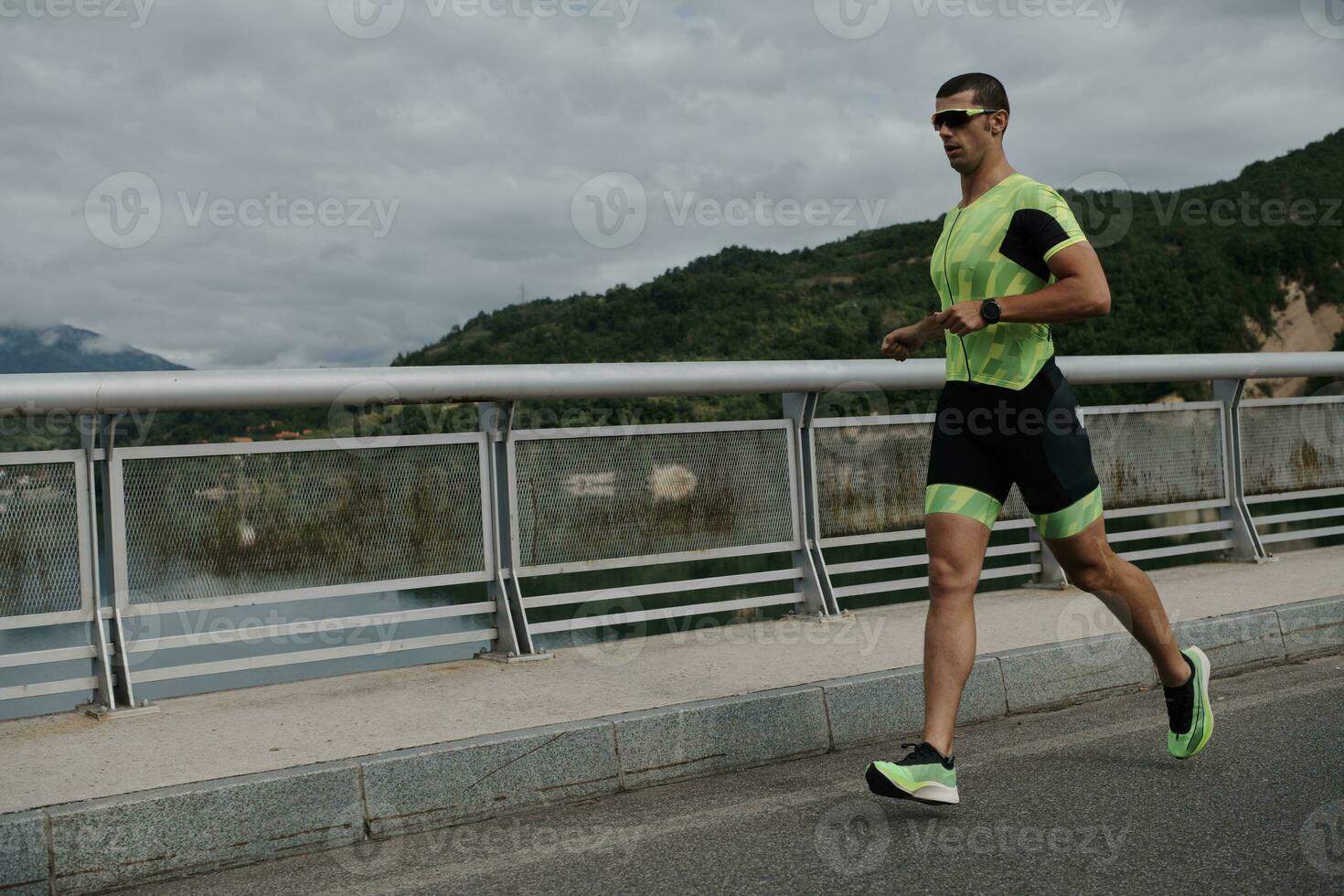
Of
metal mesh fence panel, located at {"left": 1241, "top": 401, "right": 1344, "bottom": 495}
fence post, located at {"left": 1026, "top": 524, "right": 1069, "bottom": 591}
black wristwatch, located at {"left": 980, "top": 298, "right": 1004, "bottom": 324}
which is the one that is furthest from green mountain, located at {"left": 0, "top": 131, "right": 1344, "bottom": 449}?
black wristwatch, located at {"left": 980, "top": 298, "right": 1004, "bottom": 324}

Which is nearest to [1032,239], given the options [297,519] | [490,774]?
[490,774]

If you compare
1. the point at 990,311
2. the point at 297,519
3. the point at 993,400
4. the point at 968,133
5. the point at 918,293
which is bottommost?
the point at 297,519

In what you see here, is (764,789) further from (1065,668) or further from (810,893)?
(1065,668)

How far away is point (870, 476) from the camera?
289 inches

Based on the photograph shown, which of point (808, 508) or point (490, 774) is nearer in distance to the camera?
point (490, 774)

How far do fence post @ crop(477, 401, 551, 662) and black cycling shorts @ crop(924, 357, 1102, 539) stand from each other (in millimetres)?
2562

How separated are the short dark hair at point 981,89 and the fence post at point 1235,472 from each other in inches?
216

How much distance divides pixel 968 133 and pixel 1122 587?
4.79 ft

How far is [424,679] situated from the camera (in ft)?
18.4

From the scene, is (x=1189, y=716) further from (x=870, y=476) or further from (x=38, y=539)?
(x=38, y=539)

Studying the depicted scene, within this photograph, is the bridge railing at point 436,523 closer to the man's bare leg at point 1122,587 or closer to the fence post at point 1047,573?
the fence post at point 1047,573

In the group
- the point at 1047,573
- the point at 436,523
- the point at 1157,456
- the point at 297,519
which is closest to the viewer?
the point at 297,519

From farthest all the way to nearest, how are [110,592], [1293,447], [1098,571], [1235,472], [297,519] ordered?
[1293,447]
[1235,472]
[297,519]
[110,592]
[1098,571]

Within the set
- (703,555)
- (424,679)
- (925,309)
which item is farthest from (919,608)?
(925,309)
